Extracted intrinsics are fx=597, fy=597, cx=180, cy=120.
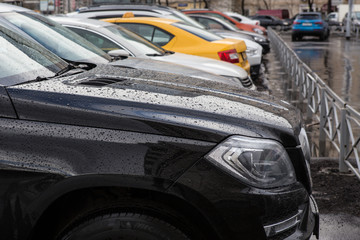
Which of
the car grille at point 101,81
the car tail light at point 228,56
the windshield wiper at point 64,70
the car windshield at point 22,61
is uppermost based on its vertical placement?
the car windshield at point 22,61

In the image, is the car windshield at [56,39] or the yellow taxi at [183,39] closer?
the car windshield at [56,39]

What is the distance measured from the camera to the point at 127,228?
8.36ft

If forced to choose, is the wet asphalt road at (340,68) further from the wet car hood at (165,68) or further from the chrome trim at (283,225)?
the chrome trim at (283,225)

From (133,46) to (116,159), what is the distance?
18.4 ft

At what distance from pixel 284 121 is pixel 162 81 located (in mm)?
714

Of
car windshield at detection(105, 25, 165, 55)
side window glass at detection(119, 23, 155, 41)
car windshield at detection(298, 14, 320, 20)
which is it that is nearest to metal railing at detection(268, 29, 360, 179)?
car windshield at detection(105, 25, 165, 55)

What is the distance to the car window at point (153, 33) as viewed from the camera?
33.0 feet

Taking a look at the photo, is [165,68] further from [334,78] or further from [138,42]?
[334,78]

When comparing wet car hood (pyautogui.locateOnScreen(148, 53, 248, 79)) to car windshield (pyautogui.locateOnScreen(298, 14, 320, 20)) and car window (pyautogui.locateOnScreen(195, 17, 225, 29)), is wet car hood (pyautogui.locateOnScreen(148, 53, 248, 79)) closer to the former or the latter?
car window (pyautogui.locateOnScreen(195, 17, 225, 29))

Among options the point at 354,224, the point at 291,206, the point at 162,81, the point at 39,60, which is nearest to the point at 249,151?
the point at 291,206

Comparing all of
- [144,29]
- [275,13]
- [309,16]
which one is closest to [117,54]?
[144,29]

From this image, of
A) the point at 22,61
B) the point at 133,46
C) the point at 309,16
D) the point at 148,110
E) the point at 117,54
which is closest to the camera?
the point at 148,110

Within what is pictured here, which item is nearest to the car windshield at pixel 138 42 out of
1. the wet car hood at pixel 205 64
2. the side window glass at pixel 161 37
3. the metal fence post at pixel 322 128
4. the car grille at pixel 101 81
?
the wet car hood at pixel 205 64

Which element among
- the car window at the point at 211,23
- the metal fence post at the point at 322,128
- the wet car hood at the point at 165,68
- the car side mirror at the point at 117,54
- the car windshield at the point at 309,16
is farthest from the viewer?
the car windshield at the point at 309,16
